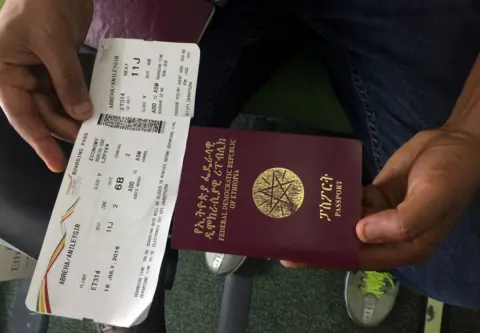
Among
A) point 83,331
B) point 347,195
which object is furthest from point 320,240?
point 83,331

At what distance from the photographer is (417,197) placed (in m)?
0.49

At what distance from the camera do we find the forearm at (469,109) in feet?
1.89

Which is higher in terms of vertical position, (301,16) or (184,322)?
(301,16)

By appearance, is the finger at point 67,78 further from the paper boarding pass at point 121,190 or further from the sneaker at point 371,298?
the sneaker at point 371,298

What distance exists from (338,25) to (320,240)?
0.34 metres

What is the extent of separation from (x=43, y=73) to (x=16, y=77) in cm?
3

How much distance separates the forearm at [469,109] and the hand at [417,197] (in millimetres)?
11

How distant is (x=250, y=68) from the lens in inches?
28.3

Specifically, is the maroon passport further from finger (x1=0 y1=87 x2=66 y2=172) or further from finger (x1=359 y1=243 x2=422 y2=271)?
finger (x1=0 y1=87 x2=66 y2=172)

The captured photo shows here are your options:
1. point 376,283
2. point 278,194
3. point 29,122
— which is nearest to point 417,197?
point 278,194

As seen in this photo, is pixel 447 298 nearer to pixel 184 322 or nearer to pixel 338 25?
pixel 338 25

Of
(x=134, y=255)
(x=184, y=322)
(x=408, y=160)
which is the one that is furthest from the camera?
(x=184, y=322)

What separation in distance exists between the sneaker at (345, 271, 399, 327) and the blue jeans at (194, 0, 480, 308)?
373 millimetres

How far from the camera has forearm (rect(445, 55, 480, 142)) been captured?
1.89 feet
